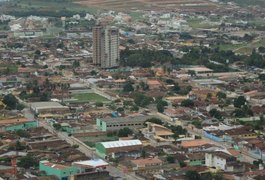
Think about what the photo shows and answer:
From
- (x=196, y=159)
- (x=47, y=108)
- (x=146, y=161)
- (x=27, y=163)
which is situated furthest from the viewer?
(x=47, y=108)

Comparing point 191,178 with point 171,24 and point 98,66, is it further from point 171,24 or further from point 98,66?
point 171,24

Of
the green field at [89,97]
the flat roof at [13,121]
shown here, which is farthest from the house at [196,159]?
the green field at [89,97]

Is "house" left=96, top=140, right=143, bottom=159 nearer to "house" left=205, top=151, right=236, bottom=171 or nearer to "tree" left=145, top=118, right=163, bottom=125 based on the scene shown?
"house" left=205, top=151, right=236, bottom=171

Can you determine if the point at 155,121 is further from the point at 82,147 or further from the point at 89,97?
the point at 89,97

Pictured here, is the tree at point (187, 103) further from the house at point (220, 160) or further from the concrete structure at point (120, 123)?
the house at point (220, 160)

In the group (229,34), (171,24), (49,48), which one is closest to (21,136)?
(49,48)

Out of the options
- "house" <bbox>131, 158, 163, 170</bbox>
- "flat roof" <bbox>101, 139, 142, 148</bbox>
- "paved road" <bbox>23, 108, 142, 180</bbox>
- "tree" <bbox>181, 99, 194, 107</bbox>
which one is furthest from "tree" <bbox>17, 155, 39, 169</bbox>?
"tree" <bbox>181, 99, 194, 107</bbox>

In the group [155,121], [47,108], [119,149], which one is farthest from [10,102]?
[119,149]
